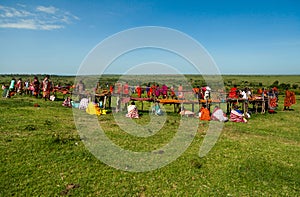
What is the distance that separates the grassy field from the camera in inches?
300

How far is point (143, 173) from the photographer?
8.86 metres

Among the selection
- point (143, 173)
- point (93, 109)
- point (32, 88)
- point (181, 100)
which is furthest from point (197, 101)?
point (32, 88)

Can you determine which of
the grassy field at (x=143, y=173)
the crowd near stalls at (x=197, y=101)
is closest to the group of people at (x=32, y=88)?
the crowd near stalls at (x=197, y=101)

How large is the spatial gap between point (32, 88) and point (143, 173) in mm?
23931

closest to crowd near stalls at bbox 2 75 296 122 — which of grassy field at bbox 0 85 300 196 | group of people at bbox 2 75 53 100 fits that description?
group of people at bbox 2 75 53 100

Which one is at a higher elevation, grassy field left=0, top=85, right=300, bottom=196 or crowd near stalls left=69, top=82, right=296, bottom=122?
crowd near stalls left=69, top=82, right=296, bottom=122

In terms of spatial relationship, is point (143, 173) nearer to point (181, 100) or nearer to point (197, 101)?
point (181, 100)

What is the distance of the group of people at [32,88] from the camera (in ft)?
87.1

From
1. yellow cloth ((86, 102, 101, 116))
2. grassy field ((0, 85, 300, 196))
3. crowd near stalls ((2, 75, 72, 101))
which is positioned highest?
crowd near stalls ((2, 75, 72, 101))

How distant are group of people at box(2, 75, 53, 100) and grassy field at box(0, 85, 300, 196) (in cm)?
1282

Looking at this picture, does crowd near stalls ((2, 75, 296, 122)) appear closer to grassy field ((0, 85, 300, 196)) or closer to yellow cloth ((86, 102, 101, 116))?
yellow cloth ((86, 102, 101, 116))

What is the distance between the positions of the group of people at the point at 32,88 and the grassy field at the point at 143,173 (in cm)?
1282

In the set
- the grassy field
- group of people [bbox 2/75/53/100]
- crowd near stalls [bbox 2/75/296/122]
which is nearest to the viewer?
the grassy field

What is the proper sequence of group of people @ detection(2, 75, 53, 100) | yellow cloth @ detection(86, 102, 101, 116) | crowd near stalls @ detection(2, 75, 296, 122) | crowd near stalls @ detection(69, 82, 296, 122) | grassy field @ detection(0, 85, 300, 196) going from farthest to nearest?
group of people @ detection(2, 75, 53, 100)
yellow cloth @ detection(86, 102, 101, 116)
crowd near stalls @ detection(2, 75, 296, 122)
crowd near stalls @ detection(69, 82, 296, 122)
grassy field @ detection(0, 85, 300, 196)
